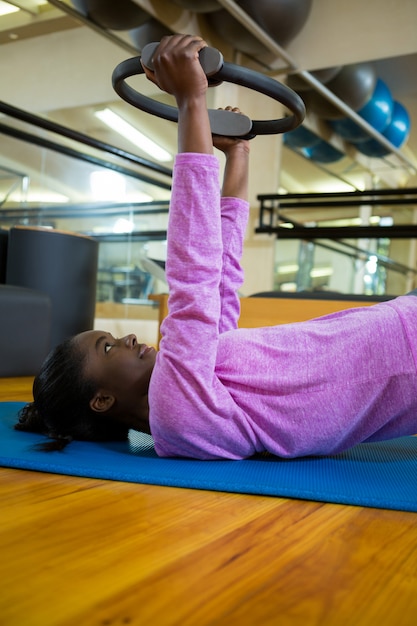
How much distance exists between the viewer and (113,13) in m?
3.69

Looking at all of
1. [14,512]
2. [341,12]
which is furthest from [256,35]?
[14,512]

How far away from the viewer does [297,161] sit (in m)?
5.26

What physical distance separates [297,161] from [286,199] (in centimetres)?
62

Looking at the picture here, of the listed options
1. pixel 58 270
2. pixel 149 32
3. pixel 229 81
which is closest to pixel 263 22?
pixel 149 32

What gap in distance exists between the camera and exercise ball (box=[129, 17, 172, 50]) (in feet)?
13.0

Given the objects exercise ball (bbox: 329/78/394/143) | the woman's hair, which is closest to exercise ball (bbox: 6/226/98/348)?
the woman's hair

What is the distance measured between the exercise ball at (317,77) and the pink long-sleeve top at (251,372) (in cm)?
379

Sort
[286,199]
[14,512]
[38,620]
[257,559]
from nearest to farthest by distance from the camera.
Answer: [38,620], [257,559], [14,512], [286,199]

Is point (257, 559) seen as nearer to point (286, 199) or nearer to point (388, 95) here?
point (286, 199)

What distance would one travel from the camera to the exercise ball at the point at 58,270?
102 inches

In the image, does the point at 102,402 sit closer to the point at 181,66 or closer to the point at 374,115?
the point at 181,66

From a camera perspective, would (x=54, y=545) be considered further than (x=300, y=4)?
No

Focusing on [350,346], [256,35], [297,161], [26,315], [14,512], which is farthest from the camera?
[297,161]

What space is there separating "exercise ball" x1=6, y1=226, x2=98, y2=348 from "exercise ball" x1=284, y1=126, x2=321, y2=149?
9.17 ft
